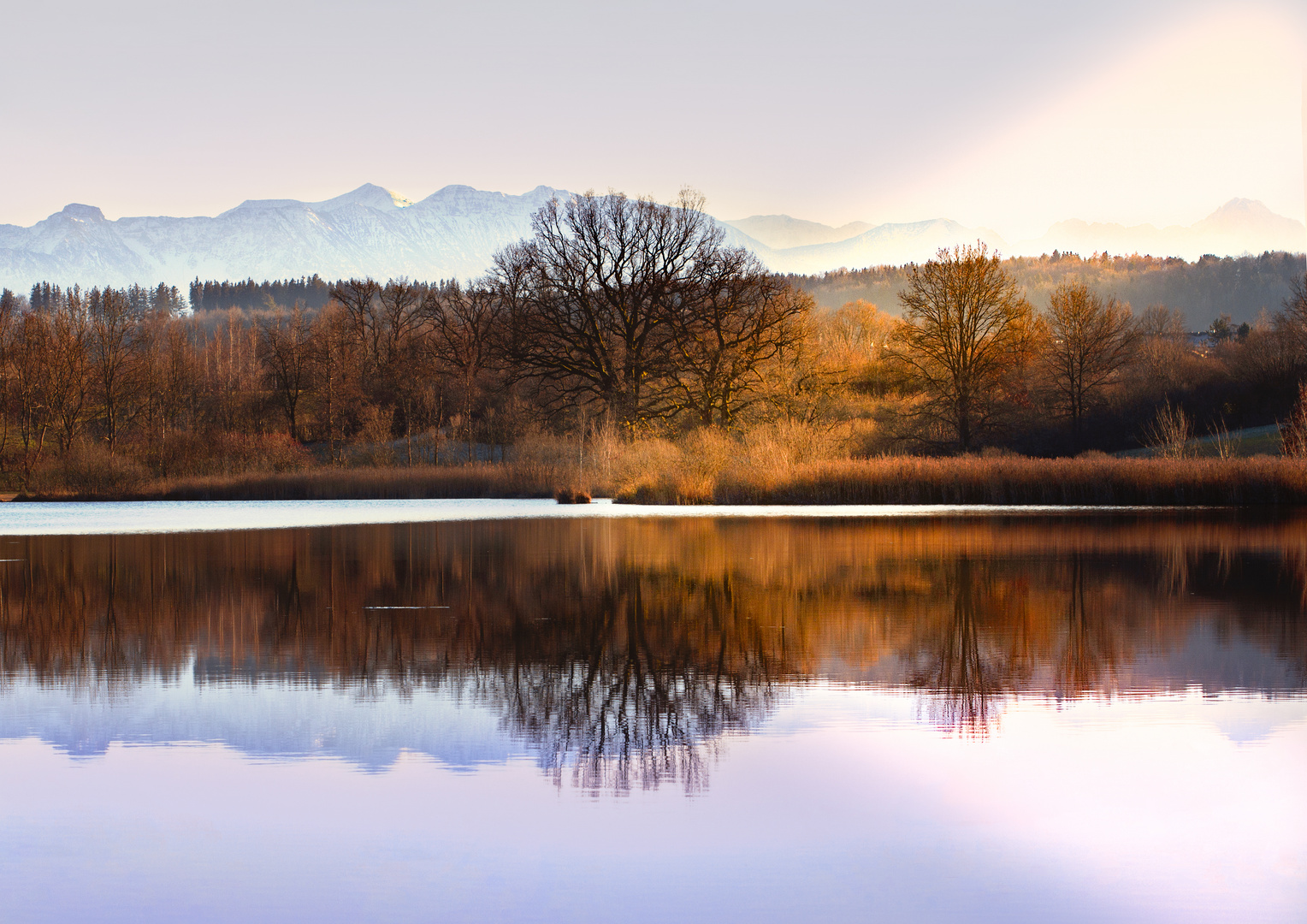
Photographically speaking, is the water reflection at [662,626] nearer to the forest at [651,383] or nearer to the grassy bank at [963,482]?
the grassy bank at [963,482]

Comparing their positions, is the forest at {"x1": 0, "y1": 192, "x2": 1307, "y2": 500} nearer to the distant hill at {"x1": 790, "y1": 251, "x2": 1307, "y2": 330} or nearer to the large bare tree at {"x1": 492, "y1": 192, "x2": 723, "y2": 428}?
the large bare tree at {"x1": 492, "y1": 192, "x2": 723, "y2": 428}

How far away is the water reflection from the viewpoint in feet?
20.8

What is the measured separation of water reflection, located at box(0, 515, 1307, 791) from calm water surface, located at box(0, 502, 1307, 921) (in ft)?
0.16

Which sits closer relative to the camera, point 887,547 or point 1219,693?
point 1219,693

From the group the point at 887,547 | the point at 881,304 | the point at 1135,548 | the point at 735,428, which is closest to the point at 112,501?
the point at 735,428

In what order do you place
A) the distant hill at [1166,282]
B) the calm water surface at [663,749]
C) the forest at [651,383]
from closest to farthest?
the calm water surface at [663,749] < the forest at [651,383] < the distant hill at [1166,282]

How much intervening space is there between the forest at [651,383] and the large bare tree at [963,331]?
112 mm

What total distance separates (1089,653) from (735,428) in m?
32.3

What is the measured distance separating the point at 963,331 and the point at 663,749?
41.4 m

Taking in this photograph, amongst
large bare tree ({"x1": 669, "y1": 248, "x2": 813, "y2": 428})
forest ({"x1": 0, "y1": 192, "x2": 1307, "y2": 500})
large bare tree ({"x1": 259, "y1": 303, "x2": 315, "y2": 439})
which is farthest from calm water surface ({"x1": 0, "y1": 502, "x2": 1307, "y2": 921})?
large bare tree ({"x1": 259, "y1": 303, "x2": 315, "y2": 439})

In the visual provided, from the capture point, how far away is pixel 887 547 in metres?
15.5

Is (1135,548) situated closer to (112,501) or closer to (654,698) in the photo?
(654,698)

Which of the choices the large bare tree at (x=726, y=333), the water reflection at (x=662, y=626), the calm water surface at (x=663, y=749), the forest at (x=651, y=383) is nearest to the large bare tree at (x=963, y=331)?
the forest at (x=651, y=383)

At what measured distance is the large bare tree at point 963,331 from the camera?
43.8 metres
